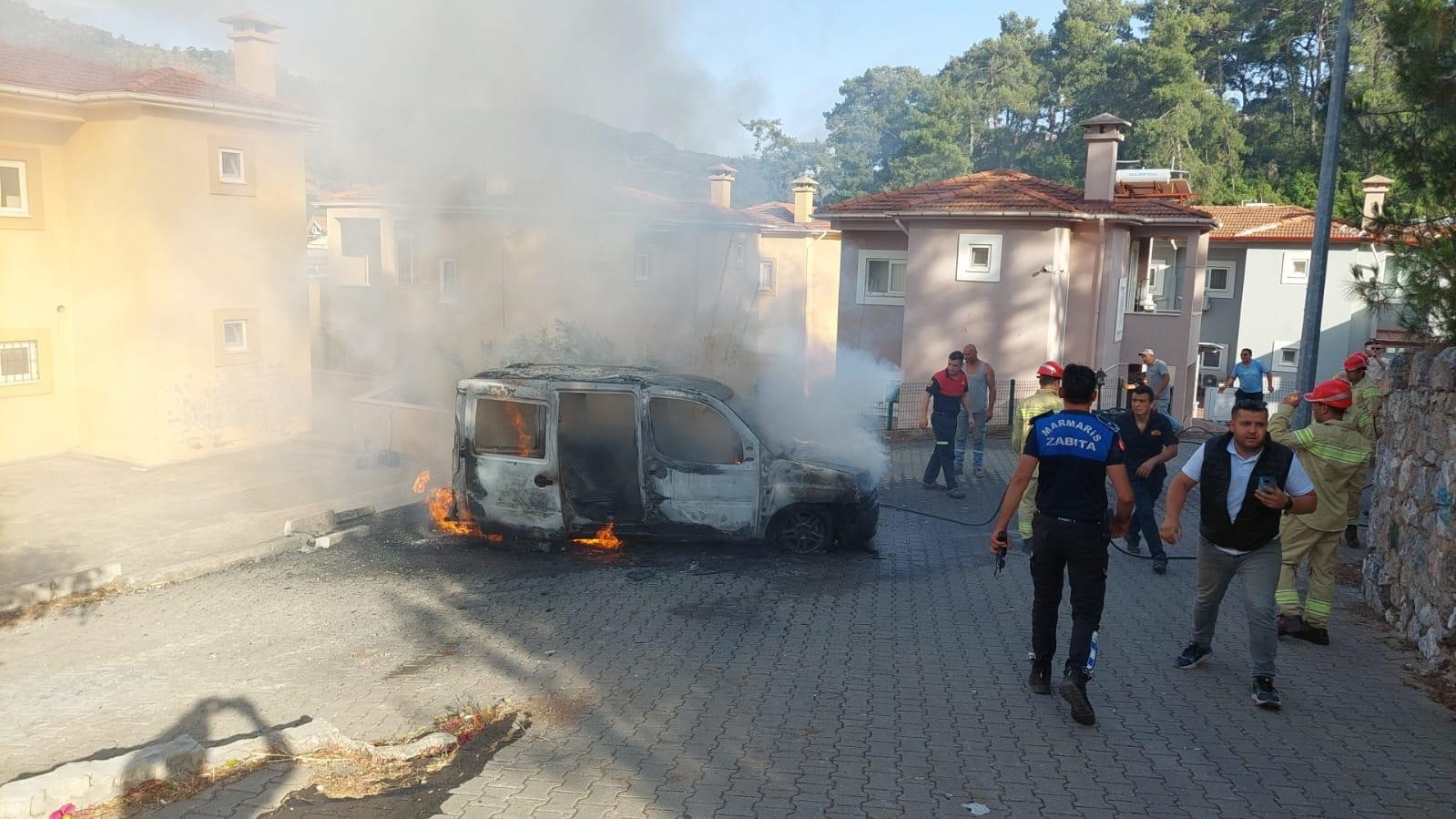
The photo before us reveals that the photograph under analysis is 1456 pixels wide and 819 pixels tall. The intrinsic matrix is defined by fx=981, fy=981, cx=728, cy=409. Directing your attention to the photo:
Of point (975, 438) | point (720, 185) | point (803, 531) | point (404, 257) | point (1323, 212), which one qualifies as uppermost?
point (720, 185)

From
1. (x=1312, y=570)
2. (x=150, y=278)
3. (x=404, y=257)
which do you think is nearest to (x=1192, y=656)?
(x=1312, y=570)

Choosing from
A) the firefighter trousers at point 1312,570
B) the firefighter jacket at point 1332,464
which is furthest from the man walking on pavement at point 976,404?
the firefighter trousers at point 1312,570

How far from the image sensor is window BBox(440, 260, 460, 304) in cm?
1526

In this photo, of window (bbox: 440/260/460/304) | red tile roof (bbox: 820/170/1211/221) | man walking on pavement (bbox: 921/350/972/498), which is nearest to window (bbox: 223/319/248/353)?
window (bbox: 440/260/460/304)

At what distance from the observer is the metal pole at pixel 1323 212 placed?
10.4 metres

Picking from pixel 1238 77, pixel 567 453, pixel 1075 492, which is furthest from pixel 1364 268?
pixel 1238 77

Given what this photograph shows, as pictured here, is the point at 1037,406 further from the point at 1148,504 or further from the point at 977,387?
the point at 977,387

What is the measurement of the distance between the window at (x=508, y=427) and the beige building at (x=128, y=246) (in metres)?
8.75

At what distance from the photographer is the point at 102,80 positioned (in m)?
14.8

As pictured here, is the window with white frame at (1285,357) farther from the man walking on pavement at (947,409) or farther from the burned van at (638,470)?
the burned van at (638,470)

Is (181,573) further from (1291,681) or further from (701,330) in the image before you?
(701,330)

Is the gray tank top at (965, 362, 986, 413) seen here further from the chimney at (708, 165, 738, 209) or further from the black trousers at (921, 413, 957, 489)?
the chimney at (708, 165, 738, 209)

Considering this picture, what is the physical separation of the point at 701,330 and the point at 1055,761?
1273 centimetres

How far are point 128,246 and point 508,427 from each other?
10.2 metres
